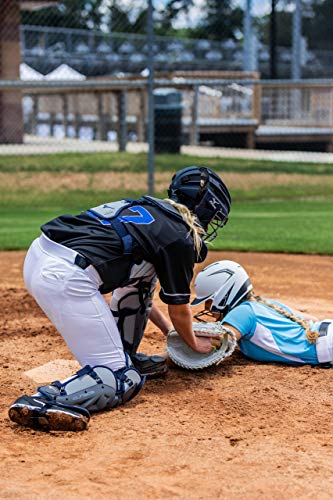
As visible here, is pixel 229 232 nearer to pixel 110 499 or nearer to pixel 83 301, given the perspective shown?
pixel 83 301

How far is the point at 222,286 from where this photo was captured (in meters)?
4.38

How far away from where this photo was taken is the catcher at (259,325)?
14.4ft

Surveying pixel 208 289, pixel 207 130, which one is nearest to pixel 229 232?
pixel 208 289

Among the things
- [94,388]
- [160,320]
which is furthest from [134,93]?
[94,388]

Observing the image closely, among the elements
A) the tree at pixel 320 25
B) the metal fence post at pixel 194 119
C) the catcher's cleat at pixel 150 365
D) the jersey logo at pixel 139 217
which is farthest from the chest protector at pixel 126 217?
the tree at pixel 320 25

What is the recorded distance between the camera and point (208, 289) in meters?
4.38

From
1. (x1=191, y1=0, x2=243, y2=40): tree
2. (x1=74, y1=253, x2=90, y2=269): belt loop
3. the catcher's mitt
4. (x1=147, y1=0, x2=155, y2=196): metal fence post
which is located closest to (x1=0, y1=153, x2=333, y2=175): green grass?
(x1=147, y1=0, x2=155, y2=196): metal fence post

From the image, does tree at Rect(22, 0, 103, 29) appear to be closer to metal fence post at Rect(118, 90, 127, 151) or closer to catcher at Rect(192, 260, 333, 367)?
metal fence post at Rect(118, 90, 127, 151)

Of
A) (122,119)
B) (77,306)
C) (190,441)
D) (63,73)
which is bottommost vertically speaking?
(190,441)

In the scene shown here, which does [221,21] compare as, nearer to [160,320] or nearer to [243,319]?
[160,320]

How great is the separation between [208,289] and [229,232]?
5043 millimetres

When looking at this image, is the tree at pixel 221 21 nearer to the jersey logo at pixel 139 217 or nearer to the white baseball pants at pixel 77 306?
the jersey logo at pixel 139 217

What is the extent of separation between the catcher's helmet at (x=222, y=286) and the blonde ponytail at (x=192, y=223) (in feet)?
1.96

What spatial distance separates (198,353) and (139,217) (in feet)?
2.98
